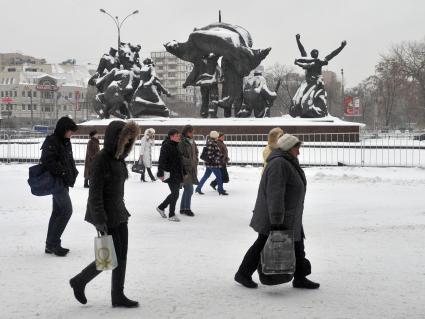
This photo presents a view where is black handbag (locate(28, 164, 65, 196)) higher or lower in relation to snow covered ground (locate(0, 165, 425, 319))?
higher

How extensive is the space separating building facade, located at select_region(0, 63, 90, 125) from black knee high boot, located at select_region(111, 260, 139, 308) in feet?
327

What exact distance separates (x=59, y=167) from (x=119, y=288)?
7.58ft

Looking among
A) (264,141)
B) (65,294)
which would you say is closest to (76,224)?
(65,294)

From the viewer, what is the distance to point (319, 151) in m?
21.5

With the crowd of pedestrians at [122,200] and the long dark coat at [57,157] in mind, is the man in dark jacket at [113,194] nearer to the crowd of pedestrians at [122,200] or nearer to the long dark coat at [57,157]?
the crowd of pedestrians at [122,200]

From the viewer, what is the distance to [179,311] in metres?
4.96

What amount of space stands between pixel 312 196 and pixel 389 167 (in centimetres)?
725

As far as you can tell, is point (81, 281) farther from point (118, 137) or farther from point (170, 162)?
point (170, 162)

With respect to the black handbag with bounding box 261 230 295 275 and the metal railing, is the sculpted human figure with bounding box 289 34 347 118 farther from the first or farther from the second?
the black handbag with bounding box 261 230 295 275

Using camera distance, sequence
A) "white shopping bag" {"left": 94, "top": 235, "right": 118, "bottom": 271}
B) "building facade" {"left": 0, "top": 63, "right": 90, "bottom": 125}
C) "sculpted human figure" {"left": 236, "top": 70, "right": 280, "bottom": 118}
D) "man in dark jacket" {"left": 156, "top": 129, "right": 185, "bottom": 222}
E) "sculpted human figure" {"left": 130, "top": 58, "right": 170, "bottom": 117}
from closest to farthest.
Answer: "white shopping bag" {"left": 94, "top": 235, "right": 118, "bottom": 271} → "man in dark jacket" {"left": 156, "top": 129, "right": 185, "bottom": 222} → "sculpted human figure" {"left": 236, "top": 70, "right": 280, "bottom": 118} → "sculpted human figure" {"left": 130, "top": 58, "right": 170, "bottom": 117} → "building facade" {"left": 0, "top": 63, "right": 90, "bottom": 125}

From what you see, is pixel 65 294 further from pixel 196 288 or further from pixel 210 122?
pixel 210 122

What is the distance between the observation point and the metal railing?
2036 centimetres

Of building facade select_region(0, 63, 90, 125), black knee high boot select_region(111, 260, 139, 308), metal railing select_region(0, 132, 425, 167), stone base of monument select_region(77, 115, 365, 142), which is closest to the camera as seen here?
black knee high boot select_region(111, 260, 139, 308)

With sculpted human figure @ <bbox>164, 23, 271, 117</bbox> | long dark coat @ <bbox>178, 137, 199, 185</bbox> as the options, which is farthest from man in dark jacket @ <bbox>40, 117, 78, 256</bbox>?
sculpted human figure @ <bbox>164, 23, 271, 117</bbox>
